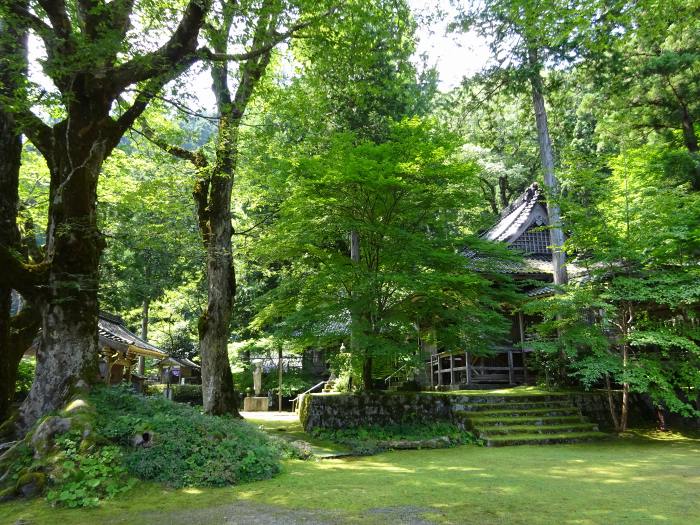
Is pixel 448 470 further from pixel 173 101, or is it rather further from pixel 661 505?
pixel 173 101

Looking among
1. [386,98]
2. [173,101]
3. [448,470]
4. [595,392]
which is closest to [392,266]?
[448,470]

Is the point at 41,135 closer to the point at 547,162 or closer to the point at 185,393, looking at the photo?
the point at 547,162

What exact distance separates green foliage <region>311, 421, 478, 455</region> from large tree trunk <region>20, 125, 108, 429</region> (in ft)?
18.6

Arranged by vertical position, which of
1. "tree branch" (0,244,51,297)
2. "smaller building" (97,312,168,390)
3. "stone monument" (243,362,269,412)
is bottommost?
"stone monument" (243,362,269,412)

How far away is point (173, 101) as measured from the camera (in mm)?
7188

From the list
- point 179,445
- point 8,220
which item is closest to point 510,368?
point 179,445

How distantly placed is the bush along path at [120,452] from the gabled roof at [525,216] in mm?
15003

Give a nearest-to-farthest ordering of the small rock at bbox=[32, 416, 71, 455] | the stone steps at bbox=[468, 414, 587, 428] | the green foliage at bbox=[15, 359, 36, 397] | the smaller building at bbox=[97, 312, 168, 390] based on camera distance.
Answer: the small rock at bbox=[32, 416, 71, 455] → the stone steps at bbox=[468, 414, 587, 428] → the green foliage at bbox=[15, 359, 36, 397] → the smaller building at bbox=[97, 312, 168, 390]

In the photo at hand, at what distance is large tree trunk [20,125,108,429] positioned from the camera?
21.8ft

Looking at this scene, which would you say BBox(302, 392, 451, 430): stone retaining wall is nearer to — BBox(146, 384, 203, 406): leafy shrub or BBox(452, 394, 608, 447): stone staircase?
BBox(452, 394, 608, 447): stone staircase

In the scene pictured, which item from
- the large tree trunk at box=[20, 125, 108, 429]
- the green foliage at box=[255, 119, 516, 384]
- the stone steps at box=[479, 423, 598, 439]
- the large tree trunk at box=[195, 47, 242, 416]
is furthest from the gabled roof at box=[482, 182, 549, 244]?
the large tree trunk at box=[20, 125, 108, 429]

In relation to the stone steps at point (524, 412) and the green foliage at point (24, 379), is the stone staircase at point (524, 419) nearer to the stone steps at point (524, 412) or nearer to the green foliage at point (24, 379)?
the stone steps at point (524, 412)

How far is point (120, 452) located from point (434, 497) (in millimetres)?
3938

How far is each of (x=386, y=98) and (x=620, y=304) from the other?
410 inches
